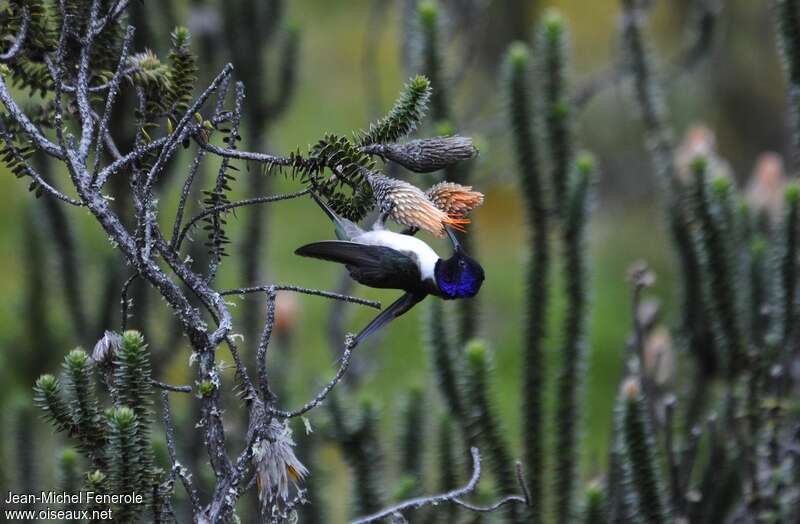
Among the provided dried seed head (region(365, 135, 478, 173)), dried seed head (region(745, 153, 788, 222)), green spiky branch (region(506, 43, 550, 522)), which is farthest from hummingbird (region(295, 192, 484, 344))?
dried seed head (region(745, 153, 788, 222))

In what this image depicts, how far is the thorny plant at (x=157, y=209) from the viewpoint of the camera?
5.04 ft

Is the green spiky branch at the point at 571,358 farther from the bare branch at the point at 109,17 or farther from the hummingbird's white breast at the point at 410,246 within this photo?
the bare branch at the point at 109,17

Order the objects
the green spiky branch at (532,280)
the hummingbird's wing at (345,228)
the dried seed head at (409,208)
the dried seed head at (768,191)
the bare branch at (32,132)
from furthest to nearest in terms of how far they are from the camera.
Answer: the dried seed head at (768,191), the green spiky branch at (532,280), the hummingbird's wing at (345,228), the bare branch at (32,132), the dried seed head at (409,208)

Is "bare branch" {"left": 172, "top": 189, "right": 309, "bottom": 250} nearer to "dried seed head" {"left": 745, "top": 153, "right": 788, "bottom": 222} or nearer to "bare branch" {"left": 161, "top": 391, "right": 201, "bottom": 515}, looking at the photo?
"bare branch" {"left": 161, "top": 391, "right": 201, "bottom": 515}

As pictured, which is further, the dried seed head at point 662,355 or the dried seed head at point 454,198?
the dried seed head at point 662,355

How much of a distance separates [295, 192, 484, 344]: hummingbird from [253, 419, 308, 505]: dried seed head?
195 millimetres

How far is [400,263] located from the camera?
5.33ft

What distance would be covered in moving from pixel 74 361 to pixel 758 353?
1.98 m

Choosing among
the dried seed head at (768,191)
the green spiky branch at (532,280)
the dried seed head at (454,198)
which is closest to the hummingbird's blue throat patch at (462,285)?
the dried seed head at (454,198)

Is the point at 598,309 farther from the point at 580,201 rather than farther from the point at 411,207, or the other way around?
the point at 411,207

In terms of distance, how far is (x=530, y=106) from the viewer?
9.76 ft

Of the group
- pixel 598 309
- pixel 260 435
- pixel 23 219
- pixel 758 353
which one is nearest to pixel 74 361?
pixel 260 435

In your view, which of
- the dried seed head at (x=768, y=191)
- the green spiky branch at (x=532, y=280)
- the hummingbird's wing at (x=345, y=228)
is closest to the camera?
the hummingbird's wing at (x=345, y=228)

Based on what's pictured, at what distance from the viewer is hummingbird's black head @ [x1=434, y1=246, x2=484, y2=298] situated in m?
1.62
